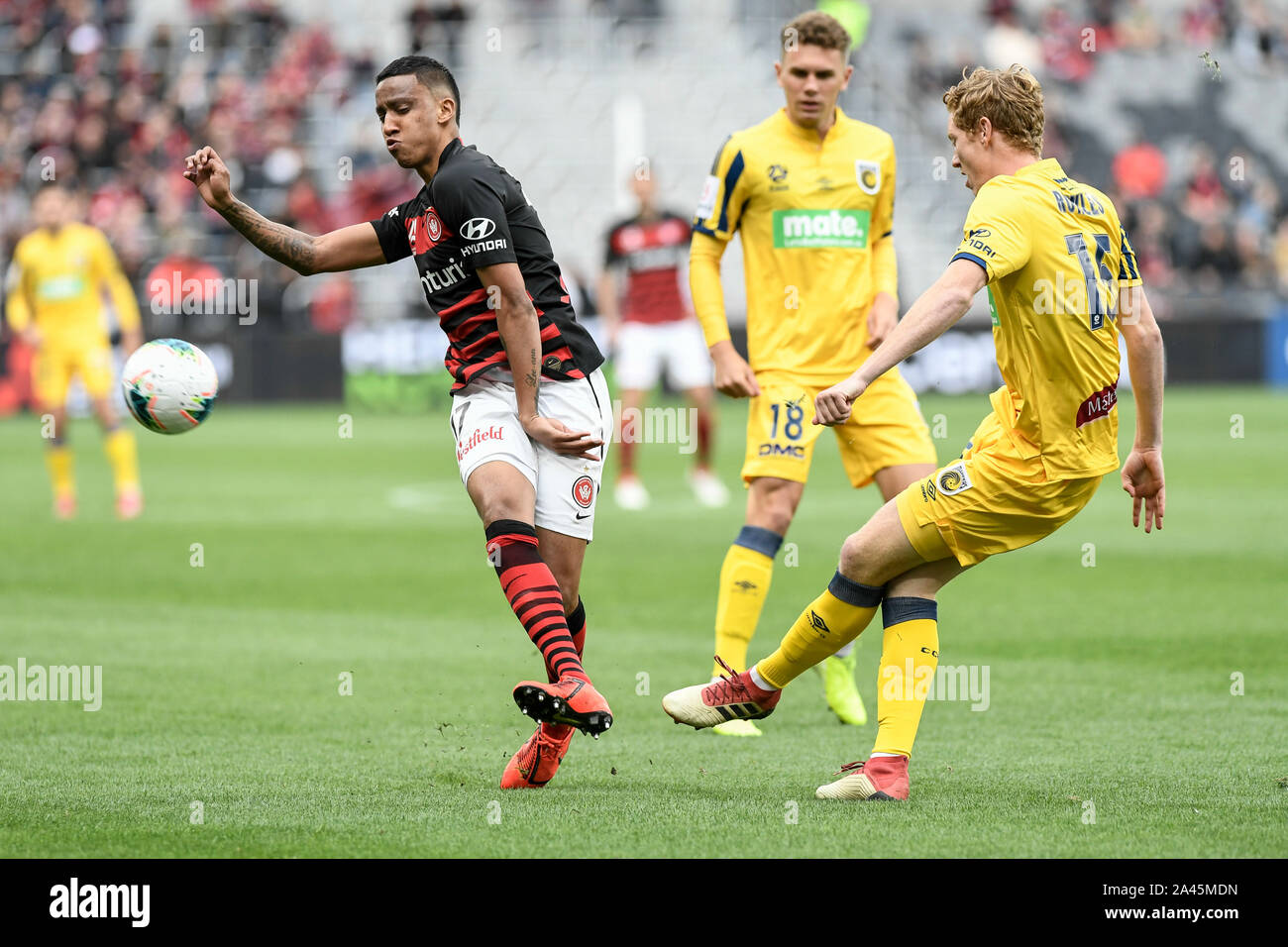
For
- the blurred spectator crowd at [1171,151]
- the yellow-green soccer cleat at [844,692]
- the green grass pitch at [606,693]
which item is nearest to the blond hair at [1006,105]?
the green grass pitch at [606,693]

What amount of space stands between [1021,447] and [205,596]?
6.61 metres

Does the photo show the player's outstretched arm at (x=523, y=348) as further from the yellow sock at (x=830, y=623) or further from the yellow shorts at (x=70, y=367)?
the yellow shorts at (x=70, y=367)

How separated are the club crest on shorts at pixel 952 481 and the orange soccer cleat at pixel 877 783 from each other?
85 centimetres

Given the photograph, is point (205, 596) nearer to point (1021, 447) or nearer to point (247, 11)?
point (1021, 447)

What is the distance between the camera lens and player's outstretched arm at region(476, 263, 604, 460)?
554cm

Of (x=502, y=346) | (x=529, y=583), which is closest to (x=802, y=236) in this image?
(x=502, y=346)

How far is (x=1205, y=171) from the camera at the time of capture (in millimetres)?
29328

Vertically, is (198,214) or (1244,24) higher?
(1244,24)

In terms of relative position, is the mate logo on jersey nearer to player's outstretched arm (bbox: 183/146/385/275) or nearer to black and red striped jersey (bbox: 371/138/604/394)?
black and red striped jersey (bbox: 371/138/604/394)

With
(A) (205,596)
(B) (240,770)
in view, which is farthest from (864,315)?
(A) (205,596)

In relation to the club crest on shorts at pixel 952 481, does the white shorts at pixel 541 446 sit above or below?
above

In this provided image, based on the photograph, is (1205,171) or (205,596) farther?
(1205,171)

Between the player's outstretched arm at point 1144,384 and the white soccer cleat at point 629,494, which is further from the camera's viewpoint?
the white soccer cleat at point 629,494

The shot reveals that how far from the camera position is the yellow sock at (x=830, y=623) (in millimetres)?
5500
